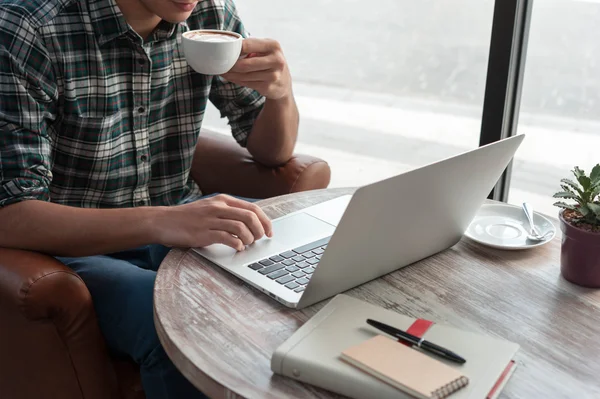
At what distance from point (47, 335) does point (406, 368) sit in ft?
2.34

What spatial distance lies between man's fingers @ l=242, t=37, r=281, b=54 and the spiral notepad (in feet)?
2.43

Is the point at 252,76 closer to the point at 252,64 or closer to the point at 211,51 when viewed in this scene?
the point at 252,64

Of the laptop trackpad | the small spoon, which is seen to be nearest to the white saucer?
the small spoon

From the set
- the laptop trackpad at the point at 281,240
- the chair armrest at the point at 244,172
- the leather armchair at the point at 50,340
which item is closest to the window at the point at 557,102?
the chair armrest at the point at 244,172

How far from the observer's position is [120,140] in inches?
62.8

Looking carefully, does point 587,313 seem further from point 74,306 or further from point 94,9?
point 94,9

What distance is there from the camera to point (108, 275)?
4.50 ft

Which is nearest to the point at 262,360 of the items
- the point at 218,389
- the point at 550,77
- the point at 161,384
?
the point at 218,389

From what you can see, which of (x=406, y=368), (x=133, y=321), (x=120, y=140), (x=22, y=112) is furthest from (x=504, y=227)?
(x=22, y=112)

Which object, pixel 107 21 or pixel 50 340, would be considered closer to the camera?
pixel 50 340

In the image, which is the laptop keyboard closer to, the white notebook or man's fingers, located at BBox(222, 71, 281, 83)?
the white notebook

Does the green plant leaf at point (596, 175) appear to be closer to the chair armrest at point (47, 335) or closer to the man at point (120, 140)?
the man at point (120, 140)

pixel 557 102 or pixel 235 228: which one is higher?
pixel 235 228

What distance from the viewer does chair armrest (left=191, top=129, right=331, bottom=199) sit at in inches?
71.1
